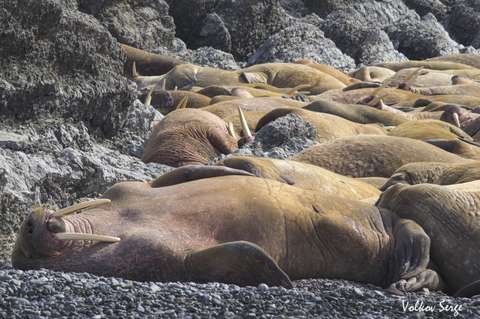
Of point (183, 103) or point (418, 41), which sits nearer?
point (183, 103)

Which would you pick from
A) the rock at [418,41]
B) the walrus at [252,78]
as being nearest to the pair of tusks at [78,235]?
the walrus at [252,78]

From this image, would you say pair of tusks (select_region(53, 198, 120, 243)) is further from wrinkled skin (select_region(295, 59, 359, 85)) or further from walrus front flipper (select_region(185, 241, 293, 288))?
wrinkled skin (select_region(295, 59, 359, 85))

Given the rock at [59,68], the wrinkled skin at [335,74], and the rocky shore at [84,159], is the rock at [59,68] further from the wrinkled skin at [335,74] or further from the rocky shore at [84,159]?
the wrinkled skin at [335,74]

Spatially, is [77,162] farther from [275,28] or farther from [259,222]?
[275,28]

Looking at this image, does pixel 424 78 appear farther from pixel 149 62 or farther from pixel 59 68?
pixel 59 68

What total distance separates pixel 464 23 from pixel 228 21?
30.9 feet

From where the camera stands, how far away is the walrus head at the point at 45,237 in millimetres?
5543

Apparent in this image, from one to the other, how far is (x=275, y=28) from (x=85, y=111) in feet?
48.6

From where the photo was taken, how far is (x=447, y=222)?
259 inches

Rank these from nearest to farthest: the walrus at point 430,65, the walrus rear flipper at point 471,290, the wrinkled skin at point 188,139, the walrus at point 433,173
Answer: the walrus rear flipper at point 471,290
the walrus at point 433,173
the wrinkled skin at point 188,139
the walrus at point 430,65

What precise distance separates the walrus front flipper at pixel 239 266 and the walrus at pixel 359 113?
733 cm

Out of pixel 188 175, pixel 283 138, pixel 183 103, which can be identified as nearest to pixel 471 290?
pixel 188 175

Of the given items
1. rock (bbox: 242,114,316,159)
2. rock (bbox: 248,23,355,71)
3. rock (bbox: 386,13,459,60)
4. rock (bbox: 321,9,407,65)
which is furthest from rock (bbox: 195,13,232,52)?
rock (bbox: 242,114,316,159)

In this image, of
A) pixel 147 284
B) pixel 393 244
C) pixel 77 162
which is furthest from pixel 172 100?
pixel 147 284
